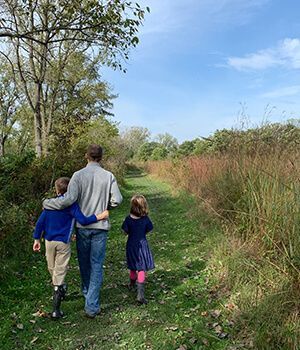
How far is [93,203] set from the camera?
16.6 ft

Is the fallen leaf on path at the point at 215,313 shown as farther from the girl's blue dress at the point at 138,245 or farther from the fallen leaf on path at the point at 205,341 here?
the girl's blue dress at the point at 138,245

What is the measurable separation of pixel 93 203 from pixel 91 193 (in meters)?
0.13

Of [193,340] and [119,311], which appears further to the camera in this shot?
[119,311]

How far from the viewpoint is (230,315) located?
4953mm

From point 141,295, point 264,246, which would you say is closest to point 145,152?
point 264,246

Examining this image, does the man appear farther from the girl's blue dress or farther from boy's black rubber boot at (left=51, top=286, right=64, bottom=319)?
the girl's blue dress

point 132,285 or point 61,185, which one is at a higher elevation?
point 61,185

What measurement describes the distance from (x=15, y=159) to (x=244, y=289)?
6.71m

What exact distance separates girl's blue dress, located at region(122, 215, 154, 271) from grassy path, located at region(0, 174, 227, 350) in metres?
0.52

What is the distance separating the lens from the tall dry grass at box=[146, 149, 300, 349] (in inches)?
165

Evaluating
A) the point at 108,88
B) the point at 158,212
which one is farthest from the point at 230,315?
the point at 108,88

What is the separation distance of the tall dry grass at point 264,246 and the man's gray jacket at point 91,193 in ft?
6.96

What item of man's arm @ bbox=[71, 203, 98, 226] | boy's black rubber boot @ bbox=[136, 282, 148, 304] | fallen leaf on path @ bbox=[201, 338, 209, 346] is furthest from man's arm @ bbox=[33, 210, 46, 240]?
fallen leaf on path @ bbox=[201, 338, 209, 346]

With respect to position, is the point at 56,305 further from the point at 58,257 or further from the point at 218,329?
the point at 218,329
